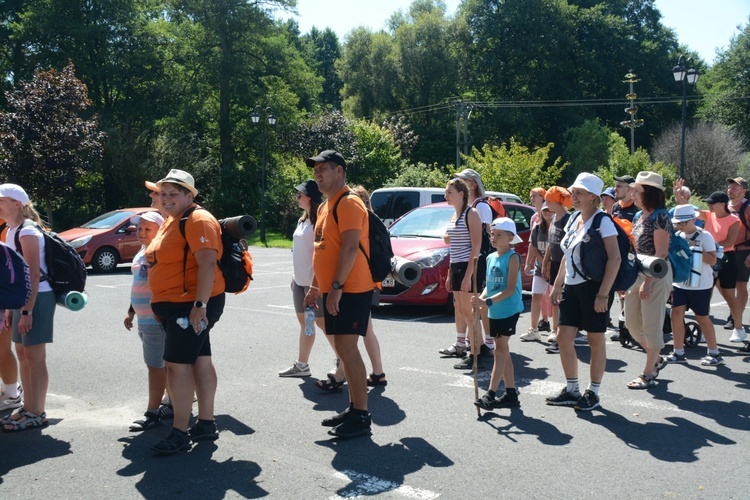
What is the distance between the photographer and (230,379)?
296 inches

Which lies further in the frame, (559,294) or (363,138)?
(363,138)

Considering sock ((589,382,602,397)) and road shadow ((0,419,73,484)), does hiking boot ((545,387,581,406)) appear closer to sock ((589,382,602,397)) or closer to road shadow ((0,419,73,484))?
sock ((589,382,602,397))

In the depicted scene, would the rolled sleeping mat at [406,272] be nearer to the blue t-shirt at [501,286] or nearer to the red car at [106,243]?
the blue t-shirt at [501,286]

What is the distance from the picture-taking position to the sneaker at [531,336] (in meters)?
9.63

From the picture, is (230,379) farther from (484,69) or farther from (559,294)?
(484,69)

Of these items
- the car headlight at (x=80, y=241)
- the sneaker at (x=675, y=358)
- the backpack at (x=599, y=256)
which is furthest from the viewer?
the car headlight at (x=80, y=241)

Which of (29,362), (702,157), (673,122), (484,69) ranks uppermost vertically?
(484,69)

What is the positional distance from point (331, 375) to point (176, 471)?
90.3 inches

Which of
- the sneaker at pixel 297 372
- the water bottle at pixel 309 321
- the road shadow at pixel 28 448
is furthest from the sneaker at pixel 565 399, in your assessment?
the road shadow at pixel 28 448

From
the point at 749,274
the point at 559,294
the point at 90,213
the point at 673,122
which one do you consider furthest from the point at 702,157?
the point at 559,294

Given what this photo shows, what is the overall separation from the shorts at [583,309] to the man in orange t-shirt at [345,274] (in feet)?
5.76

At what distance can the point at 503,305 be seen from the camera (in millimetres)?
6367

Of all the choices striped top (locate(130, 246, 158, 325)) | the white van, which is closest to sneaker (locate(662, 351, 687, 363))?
striped top (locate(130, 246, 158, 325))

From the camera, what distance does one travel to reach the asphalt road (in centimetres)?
465
